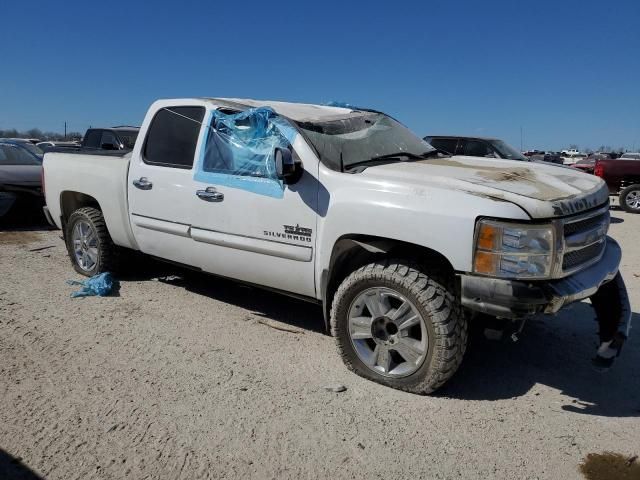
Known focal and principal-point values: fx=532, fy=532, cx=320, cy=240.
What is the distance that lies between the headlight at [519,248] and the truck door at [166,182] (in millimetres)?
2501

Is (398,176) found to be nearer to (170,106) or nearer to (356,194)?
(356,194)

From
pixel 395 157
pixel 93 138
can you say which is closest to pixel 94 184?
pixel 395 157

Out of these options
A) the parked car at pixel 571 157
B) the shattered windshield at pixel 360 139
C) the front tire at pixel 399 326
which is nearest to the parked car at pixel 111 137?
the shattered windshield at pixel 360 139

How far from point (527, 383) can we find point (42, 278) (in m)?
4.97

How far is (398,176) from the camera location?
3.38m

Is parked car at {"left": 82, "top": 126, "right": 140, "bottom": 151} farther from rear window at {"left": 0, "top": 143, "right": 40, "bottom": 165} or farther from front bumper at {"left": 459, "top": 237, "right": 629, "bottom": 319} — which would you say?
front bumper at {"left": 459, "top": 237, "right": 629, "bottom": 319}

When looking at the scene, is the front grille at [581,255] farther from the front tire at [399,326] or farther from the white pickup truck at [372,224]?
the front tire at [399,326]

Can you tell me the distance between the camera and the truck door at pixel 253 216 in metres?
3.68

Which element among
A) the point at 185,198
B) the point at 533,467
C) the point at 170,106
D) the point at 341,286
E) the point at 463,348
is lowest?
the point at 533,467

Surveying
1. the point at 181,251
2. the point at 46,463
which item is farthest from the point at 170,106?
the point at 46,463

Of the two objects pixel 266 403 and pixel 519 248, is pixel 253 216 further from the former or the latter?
pixel 519 248

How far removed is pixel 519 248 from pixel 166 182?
9.72 feet

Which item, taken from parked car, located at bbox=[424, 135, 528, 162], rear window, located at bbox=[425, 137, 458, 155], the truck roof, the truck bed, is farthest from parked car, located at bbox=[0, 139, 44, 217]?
rear window, located at bbox=[425, 137, 458, 155]

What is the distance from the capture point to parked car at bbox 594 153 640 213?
13867 millimetres
